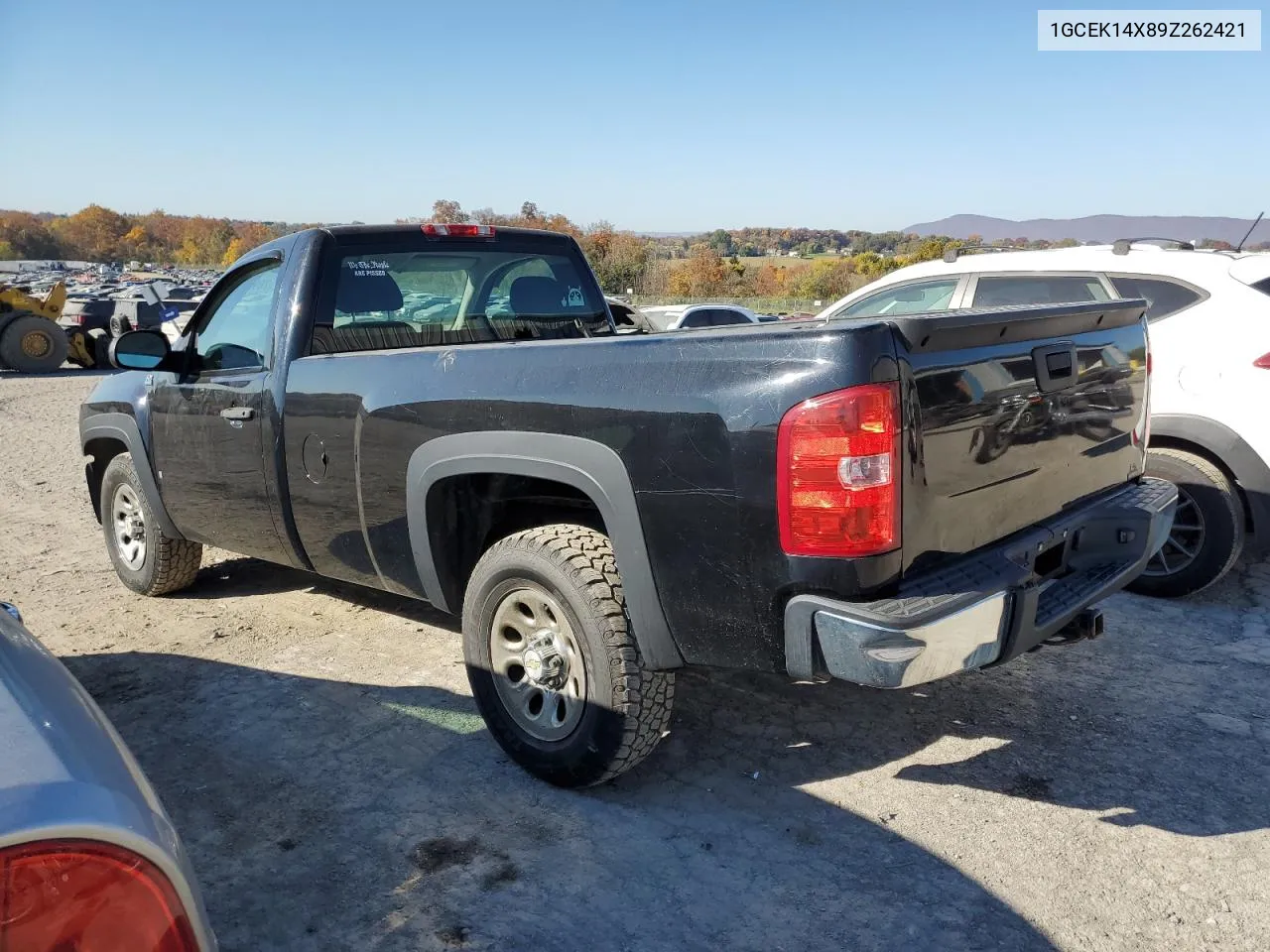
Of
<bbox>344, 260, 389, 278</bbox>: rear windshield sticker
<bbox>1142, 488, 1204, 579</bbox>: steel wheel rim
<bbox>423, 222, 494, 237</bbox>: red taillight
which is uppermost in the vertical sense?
<bbox>423, 222, 494, 237</bbox>: red taillight

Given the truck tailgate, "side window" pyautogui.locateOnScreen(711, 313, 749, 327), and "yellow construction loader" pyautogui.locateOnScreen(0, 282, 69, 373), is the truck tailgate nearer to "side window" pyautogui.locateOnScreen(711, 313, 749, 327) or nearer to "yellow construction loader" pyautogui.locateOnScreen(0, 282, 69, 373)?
"side window" pyautogui.locateOnScreen(711, 313, 749, 327)

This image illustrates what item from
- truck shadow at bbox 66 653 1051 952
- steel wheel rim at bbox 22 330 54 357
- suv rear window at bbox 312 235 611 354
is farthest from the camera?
steel wheel rim at bbox 22 330 54 357

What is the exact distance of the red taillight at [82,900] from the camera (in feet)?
3.53

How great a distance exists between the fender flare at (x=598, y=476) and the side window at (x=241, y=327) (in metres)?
Answer: 1.47

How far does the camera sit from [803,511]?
100.0 inches

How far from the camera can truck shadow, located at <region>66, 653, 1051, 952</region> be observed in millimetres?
2617

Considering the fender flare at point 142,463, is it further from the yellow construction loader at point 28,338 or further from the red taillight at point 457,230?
the yellow construction loader at point 28,338

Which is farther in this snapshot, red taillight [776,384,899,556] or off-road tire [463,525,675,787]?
off-road tire [463,525,675,787]

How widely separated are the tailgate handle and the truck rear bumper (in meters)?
0.46

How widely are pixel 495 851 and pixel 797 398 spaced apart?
1643 millimetres

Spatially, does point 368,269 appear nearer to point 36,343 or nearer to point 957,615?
point 957,615

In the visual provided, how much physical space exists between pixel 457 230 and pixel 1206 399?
3.90 meters

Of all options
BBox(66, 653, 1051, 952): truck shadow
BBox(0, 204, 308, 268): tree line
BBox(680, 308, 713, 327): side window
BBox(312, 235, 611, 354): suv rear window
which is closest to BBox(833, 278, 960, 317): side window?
BBox(312, 235, 611, 354): suv rear window

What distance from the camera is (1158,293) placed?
17.9ft
